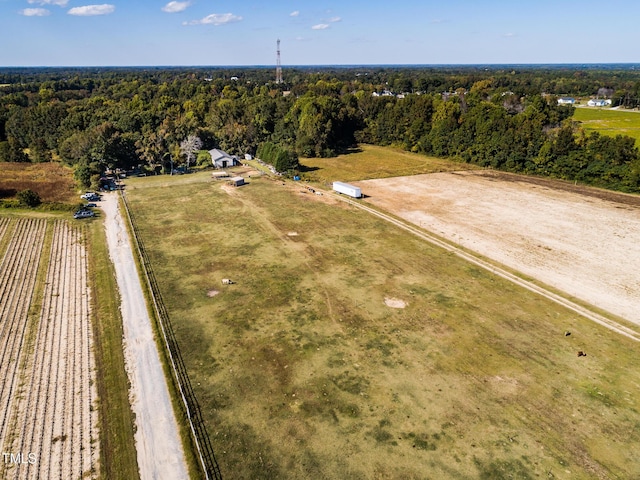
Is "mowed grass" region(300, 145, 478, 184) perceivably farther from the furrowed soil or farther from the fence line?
the fence line

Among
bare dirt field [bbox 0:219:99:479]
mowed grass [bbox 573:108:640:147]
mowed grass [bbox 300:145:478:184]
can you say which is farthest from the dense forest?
bare dirt field [bbox 0:219:99:479]

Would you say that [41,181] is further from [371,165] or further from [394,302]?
[394,302]

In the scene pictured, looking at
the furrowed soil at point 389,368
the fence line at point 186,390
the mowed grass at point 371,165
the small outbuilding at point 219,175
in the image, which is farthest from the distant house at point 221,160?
the fence line at point 186,390

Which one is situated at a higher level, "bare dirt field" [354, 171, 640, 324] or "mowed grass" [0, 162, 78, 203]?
"mowed grass" [0, 162, 78, 203]

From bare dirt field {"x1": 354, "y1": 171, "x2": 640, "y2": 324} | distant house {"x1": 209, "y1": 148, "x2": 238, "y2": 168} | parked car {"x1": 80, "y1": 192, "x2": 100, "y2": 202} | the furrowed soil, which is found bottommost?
the furrowed soil

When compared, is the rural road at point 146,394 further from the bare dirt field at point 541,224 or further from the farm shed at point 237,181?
the farm shed at point 237,181

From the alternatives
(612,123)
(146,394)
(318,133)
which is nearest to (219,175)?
(318,133)
